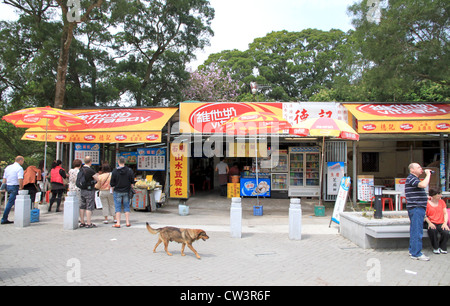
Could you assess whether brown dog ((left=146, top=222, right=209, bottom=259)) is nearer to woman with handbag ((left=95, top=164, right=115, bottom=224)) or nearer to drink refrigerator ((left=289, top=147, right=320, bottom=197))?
woman with handbag ((left=95, top=164, right=115, bottom=224))

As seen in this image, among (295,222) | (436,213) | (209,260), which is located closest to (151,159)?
(295,222)

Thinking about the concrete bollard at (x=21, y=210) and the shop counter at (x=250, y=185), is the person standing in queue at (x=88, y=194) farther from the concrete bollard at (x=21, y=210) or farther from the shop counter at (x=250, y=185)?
the shop counter at (x=250, y=185)

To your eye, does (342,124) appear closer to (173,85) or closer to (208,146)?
(208,146)

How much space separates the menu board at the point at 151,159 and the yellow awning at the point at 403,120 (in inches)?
300

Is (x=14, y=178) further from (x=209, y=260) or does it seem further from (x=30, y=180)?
(x=209, y=260)

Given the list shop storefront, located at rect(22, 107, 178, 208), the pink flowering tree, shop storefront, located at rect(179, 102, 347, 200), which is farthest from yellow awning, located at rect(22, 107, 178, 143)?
the pink flowering tree

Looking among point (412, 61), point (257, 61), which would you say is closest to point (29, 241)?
point (412, 61)

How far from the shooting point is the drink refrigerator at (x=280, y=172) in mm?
13680

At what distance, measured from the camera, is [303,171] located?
1364 cm

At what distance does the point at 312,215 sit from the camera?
35.1 feet

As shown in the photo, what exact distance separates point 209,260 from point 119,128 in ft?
24.5

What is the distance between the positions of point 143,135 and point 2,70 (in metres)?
10.4

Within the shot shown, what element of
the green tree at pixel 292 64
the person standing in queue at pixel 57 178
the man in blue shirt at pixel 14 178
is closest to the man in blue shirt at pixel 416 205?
the man in blue shirt at pixel 14 178

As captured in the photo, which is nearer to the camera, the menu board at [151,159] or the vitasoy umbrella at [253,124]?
the vitasoy umbrella at [253,124]
